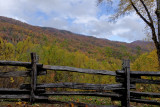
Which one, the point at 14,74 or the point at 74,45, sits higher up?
the point at 74,45

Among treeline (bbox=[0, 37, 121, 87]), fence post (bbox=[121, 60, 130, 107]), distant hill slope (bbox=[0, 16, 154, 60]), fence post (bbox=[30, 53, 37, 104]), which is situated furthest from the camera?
treeline (bbox=[0, 37, 121, 87])

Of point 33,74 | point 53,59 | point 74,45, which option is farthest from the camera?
point 74,45

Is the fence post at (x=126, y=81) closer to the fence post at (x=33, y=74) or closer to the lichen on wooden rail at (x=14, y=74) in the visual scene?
the lichen on wooden rail at (x=14, y=74)

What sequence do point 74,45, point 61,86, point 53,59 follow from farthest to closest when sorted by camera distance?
point 74,45, point 53,59, point 61,86

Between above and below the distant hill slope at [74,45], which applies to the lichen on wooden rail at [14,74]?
below

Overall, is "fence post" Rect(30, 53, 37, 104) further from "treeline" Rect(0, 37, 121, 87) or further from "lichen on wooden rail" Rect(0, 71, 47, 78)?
"treeline" Rect(0, 37, 121, 87)

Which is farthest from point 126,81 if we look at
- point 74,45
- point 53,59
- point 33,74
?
point 74,45

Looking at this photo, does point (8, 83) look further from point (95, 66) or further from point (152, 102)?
point (95, 66)

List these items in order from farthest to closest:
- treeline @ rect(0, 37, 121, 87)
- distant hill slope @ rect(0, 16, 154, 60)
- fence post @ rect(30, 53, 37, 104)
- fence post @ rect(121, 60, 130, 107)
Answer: treeline @ rect(0, 37, 121, 87) < distant hill slope @ rect(0, 16, 154, 60) < fence post @ rect(121, 60, 130, 107) < fence post @ rect(30, 53, 37, 104)

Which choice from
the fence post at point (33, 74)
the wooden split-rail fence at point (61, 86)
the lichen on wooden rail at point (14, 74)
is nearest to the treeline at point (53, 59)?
the wooden split-rail fence at point (61, 86)

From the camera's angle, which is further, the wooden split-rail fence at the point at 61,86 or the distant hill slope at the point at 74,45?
the distant hill slope at the point at 74,45

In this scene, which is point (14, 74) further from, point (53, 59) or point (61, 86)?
point (53, 59)

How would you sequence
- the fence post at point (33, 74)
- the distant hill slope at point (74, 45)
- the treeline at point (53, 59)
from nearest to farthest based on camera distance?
the fence post at point (33, 74) → the distant hill slope at point (74, 45) → the treeline at point (53, 59)

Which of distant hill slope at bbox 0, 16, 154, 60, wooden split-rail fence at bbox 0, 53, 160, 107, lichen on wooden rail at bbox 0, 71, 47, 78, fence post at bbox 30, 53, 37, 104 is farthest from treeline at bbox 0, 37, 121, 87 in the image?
fence post at bbox 30, 53, 37, 104
